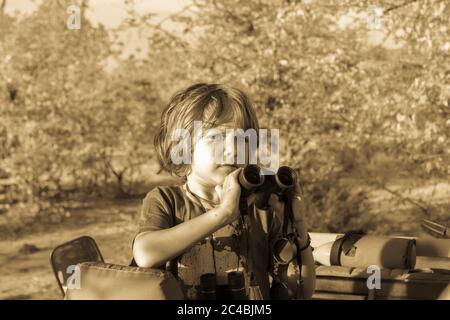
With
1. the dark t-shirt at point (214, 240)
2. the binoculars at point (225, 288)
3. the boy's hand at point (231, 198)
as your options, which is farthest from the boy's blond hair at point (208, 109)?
the binoculars at point (225, 288)

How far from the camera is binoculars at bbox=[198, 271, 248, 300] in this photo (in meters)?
2.03

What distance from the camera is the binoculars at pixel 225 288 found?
2027mm

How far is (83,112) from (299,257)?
453cm

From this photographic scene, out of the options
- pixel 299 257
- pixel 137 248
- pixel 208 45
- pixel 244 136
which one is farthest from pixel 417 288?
pixel 208 45

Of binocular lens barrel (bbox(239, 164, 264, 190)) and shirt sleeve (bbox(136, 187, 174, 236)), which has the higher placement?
binocular lens barrel (bbox(239, 164, 264, 190))

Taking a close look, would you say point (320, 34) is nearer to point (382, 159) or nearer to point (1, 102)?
point (382, 159)

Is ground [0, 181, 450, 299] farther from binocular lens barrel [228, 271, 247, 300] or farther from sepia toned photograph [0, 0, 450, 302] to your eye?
binocular lens barrel [228, 271, 247, 300]

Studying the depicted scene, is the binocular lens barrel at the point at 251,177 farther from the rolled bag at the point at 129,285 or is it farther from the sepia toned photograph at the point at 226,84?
the sepia toned photograph at the point at 226,84

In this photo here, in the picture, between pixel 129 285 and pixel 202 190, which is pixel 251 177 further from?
pixel 129 285

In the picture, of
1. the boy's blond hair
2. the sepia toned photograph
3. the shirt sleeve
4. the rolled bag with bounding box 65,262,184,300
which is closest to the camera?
the rolled bag with bounding box 65,262,184,300

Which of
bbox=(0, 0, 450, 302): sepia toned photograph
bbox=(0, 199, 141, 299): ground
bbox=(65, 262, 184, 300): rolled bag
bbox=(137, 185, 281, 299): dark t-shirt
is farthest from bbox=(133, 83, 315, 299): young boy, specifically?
bbox=(0, 199, 141, 299): ground

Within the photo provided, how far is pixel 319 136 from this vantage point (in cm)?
572
